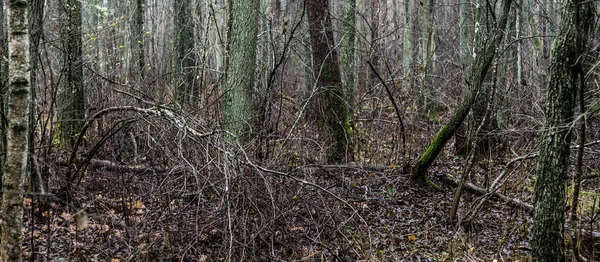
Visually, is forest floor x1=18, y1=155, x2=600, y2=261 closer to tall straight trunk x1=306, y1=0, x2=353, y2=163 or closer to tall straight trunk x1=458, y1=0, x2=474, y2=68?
tall straight trunk x1=306, y1=0, x2=353, y2=163

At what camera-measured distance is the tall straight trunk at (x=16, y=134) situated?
352 centimetres

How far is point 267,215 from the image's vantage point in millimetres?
5320

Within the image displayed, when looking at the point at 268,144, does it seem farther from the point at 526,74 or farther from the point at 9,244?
the point at 526,74

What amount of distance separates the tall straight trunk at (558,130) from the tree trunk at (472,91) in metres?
1.69

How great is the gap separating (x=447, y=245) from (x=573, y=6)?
10.3 ft

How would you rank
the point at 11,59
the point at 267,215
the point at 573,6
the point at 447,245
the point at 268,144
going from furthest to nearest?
the point at 268,144, the point at 447,245, the point at 267,215, the point at 573,6, the point at 11,59

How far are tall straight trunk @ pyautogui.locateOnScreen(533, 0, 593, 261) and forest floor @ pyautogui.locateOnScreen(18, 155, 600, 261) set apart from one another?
3.46 ft

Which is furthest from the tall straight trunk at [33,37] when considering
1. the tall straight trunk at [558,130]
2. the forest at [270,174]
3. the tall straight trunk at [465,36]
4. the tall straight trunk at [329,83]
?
the tall straight trunk at [465,36]

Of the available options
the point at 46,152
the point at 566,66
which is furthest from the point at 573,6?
the point at 46,152

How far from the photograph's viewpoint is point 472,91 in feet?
22.4

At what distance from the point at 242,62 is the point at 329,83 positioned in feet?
6.72

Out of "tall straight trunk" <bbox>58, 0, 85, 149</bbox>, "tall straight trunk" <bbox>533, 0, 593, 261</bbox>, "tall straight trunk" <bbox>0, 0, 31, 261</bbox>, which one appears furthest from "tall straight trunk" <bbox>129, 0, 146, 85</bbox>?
"tall straight trunk" <bbox>533, 0, 593, 261</bbox>

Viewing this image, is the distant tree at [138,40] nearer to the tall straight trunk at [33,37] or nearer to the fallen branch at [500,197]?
the tall straight trunk at [33,37]

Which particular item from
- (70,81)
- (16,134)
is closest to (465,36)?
(70,81)
